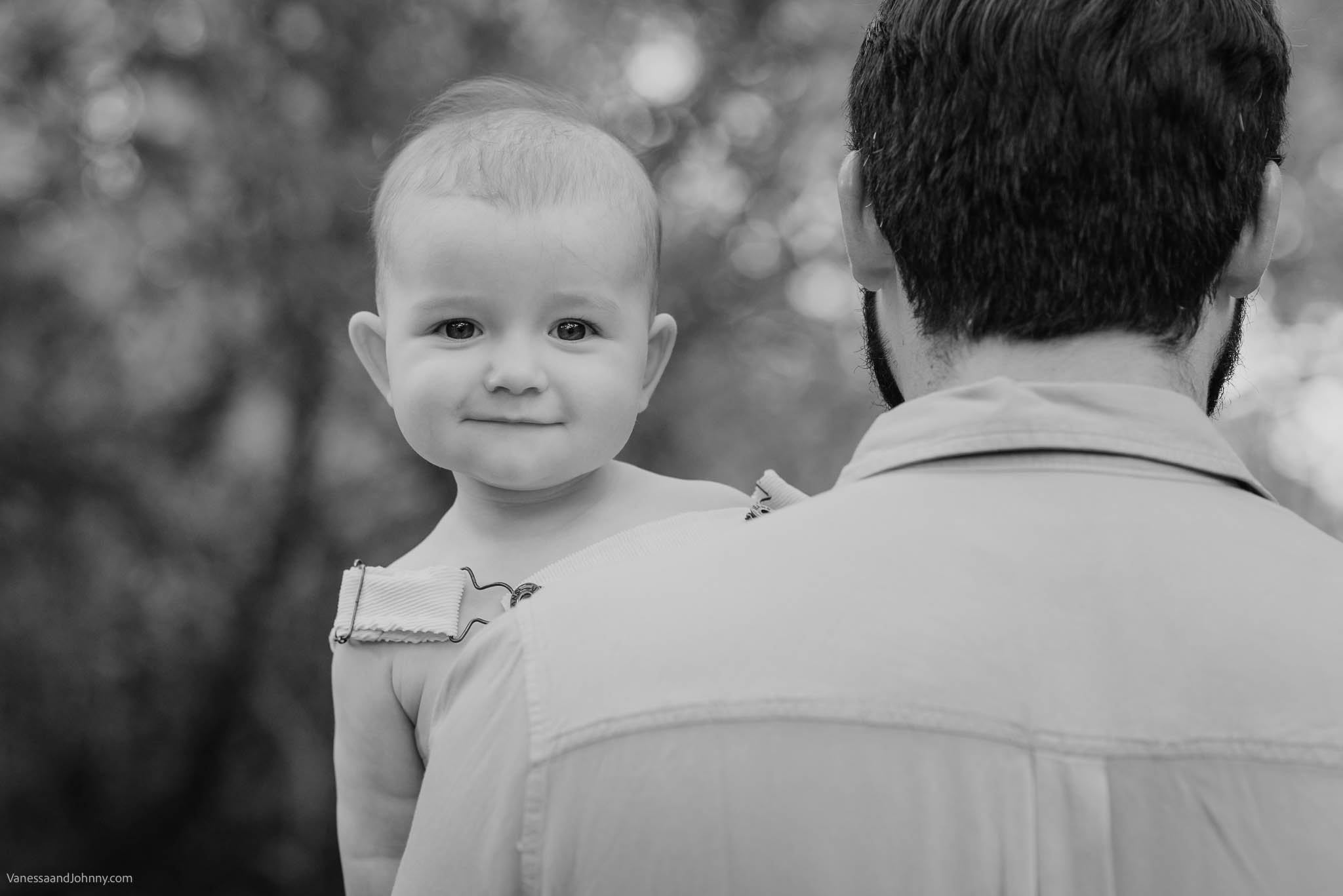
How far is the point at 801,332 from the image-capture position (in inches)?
260

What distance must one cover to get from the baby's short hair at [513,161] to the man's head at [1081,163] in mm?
Answer: 618

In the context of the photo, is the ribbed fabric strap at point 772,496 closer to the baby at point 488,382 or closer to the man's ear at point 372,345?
the baby at point 488,382

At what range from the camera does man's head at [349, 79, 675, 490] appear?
5.75ft

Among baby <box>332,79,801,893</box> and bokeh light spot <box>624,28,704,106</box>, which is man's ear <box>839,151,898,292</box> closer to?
baby <box>332,79,801,893</box>

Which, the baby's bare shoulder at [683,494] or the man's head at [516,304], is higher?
the man's head at [516,304]

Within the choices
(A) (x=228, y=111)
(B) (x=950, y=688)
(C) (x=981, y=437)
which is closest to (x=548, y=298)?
(C) (x=981, y=437)

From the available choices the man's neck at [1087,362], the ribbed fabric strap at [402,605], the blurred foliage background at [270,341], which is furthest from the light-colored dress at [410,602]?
the blurred foliage background at [270,341]

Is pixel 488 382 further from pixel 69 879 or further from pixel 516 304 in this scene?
pixel 69 879

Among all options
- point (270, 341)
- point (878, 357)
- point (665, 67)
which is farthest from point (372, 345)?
point (665, 67)

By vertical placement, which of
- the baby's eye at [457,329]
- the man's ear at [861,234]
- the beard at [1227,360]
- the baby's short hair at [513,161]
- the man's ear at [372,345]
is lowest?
the beard at [1227,360]

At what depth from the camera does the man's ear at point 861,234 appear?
140cm

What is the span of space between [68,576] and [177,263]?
→ 1.36 m

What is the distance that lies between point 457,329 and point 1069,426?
91 centimetres

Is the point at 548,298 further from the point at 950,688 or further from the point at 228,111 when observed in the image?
the point at 228,111
